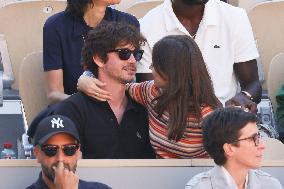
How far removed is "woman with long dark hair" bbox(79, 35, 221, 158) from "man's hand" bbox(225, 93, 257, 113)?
48 cm

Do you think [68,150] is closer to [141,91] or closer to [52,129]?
[52,129]

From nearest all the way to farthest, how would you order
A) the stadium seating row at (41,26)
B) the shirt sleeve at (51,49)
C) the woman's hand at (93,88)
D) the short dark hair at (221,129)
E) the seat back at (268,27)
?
1. the short dark hair at (221,129)
2. the woman's hand at (93,88)
3. the shirt sleeve at (51,49)
4. the stadium seating row at (41,26)
5. the seat back at (268,27)

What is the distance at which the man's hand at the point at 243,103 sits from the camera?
477cm

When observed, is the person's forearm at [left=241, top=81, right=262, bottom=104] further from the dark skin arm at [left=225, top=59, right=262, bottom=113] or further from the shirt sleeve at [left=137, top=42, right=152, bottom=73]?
the shirt sleeve at [left=137, top=42, right=152, bottom=73]

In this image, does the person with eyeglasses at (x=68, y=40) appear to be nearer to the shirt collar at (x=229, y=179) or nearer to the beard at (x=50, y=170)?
the beard at (x=50, y=170)

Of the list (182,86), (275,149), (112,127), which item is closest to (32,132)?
(112,127)

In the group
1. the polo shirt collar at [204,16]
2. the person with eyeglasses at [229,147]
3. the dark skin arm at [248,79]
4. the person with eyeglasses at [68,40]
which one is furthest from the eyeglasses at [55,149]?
the polo shirt collar at [204,16]

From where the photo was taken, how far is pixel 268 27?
21.8 feet

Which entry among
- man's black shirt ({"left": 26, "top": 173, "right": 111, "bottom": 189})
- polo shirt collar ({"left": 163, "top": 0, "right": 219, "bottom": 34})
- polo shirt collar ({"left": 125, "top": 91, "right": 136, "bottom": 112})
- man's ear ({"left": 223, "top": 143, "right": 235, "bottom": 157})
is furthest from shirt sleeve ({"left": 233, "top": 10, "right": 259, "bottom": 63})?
man's black shirt ({"left": 26, "top": 173, "right": 111, "bottom": 189})

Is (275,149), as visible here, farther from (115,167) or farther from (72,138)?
(72,138)

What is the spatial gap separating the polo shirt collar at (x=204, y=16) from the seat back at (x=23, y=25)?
1.35 m

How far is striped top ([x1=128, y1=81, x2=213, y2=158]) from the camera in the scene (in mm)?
4258

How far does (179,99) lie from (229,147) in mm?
481

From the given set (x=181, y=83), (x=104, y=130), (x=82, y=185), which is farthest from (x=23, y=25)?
(x=82, y=185)
